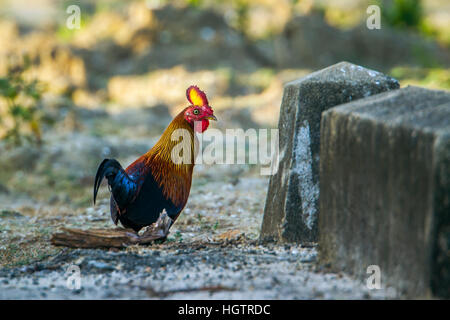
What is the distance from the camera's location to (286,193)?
15.3ft

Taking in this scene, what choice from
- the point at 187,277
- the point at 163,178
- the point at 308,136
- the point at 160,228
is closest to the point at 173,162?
the point at 163,178

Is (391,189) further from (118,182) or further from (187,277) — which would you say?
(118,182)

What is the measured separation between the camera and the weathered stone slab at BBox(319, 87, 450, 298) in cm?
311

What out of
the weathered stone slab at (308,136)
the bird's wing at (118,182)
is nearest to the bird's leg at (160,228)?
the bird's wing at (118,182)

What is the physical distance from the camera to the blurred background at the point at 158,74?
8.19 meters

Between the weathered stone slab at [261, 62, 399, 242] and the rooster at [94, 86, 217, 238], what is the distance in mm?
735

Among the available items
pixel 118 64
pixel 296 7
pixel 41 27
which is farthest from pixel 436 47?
pixel 41 27

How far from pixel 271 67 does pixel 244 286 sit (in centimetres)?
1258

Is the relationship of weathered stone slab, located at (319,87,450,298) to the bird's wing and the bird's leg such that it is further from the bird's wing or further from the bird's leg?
the bird's wing

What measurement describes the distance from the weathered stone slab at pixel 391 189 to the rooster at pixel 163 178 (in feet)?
4.59

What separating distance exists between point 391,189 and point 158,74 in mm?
12245

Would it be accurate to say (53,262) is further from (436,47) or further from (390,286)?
(436,47)

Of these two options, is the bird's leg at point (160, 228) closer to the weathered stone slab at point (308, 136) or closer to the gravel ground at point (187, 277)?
the gravel ground at point (187, 277)

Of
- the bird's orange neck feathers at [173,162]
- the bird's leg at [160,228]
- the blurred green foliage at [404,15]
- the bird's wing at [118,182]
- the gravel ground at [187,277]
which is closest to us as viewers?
the gravel ground at [187,277]
